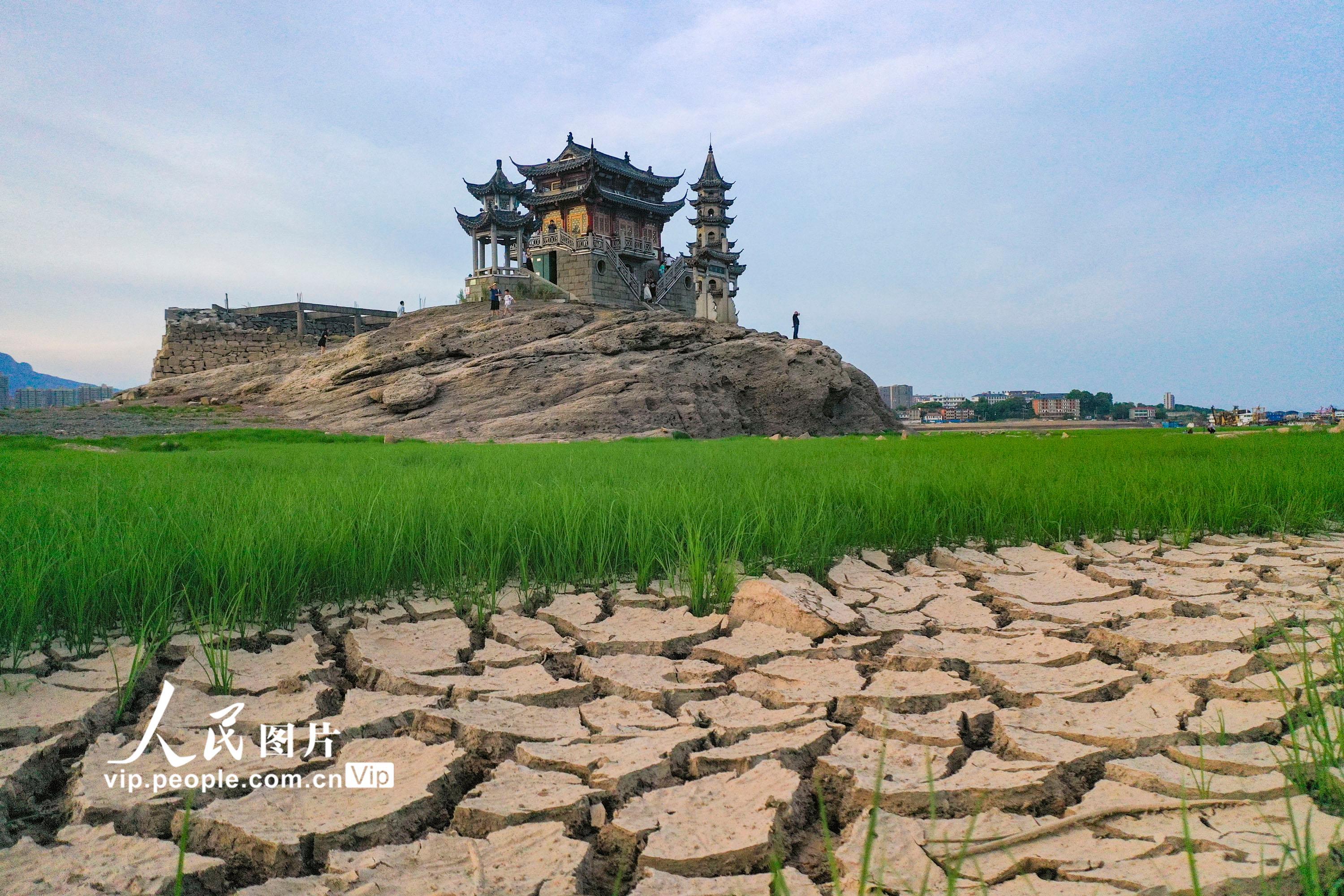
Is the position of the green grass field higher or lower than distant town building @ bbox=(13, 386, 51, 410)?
lower

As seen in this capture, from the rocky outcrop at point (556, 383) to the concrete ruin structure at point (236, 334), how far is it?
60.6 inches

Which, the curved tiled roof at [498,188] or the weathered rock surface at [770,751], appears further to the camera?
the curved tiled roof at [498,188]

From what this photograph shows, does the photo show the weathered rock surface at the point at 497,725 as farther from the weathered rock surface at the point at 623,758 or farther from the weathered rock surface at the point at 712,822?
the weathered rock surface at the point at 712,822

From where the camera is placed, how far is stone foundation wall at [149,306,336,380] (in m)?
22.7

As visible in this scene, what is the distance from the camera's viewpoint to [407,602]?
2.37 metres

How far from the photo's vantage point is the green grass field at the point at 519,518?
203 centimetres

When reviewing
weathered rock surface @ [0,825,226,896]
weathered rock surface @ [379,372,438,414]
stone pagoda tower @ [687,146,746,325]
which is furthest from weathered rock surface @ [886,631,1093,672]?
stone pagoda tower @ [687,146,746,325]

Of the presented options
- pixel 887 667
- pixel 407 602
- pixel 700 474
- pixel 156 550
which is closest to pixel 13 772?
pixel 156 550

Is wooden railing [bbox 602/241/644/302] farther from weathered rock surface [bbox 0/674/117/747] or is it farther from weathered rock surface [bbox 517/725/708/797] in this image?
weathered rock surface [bbox 517/725/708/797]

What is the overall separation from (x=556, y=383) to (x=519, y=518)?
1441 cm

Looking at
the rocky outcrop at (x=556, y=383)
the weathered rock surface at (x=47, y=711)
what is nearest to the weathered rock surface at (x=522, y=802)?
the weathered rock surface at (x=47, y=711)

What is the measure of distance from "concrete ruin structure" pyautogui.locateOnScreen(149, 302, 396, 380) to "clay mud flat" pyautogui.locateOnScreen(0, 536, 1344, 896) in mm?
23050

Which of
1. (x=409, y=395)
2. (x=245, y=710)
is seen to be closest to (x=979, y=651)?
(x=245, y=710)

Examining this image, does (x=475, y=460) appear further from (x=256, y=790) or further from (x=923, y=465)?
(x=256, y=790)
